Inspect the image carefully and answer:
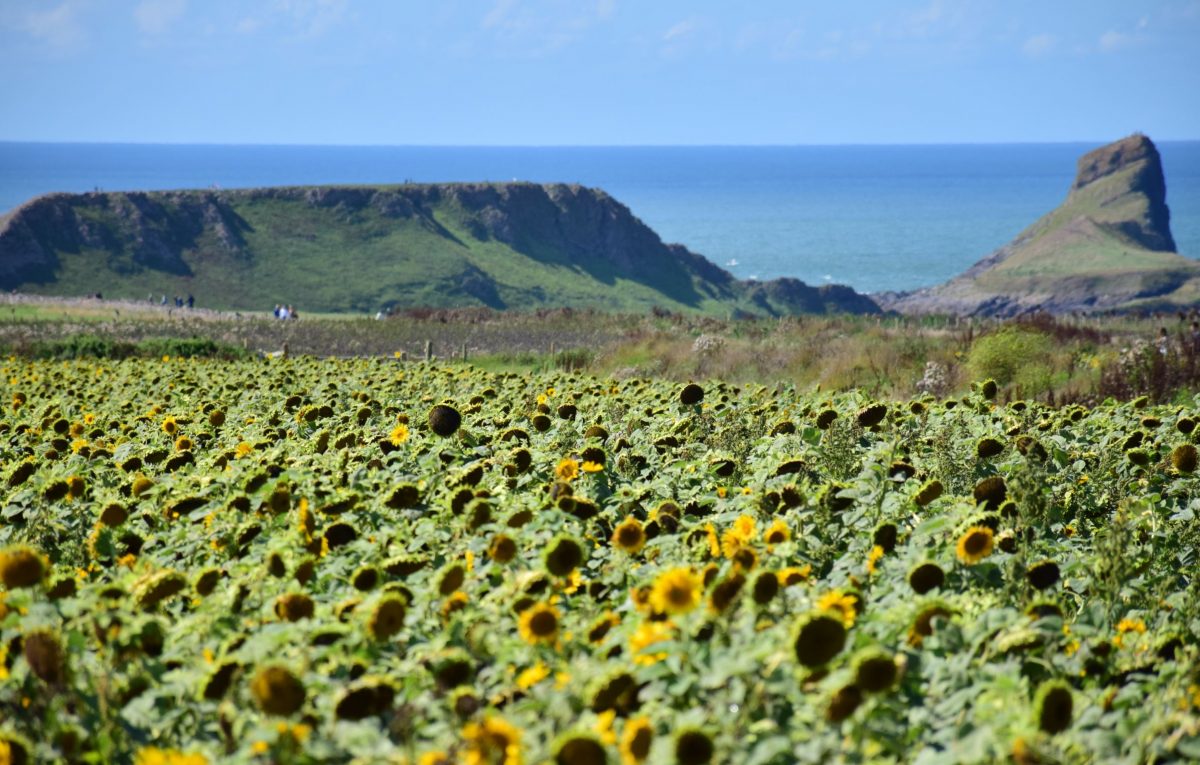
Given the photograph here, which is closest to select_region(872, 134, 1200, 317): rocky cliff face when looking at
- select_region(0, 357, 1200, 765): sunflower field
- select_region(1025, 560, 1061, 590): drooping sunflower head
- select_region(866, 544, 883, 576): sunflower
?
select_region(0, 357, 1200, 765): sunflower field

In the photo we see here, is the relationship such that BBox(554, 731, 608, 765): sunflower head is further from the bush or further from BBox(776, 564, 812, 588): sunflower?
the bush

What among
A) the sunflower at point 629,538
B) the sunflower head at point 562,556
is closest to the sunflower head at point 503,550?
the sunflower head at point 562,556

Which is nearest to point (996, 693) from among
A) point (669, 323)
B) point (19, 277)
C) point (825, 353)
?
point (825, 353)

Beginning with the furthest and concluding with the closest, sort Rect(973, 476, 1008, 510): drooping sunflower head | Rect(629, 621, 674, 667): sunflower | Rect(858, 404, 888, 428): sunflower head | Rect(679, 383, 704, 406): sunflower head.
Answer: Rect(679, 383, 704, 406): sunflower head, Rect(858, 404, 888, 428): sunflower head, Rect(973, 476, 1008, 510): drooping sunflower head, Rect(629, 621, 674, 667): sunflower

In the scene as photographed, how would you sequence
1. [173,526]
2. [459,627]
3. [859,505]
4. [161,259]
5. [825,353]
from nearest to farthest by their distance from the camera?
[459,627], [859,505], [173,526], [825,353], [161,259]

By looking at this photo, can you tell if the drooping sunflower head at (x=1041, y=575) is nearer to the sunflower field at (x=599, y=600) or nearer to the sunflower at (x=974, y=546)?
the sunflower field at (x=599, y=600)

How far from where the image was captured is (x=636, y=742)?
2.65 meters

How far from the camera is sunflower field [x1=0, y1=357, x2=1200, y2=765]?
285cm

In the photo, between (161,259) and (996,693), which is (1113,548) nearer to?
(996,693)

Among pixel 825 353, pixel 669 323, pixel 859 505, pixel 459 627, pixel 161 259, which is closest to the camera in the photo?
pixel 459 627

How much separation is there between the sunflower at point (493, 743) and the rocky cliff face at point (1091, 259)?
71449 mm

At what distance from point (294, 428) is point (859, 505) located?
3.88 m

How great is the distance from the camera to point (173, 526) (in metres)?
5.30

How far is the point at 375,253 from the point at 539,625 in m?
86.0
